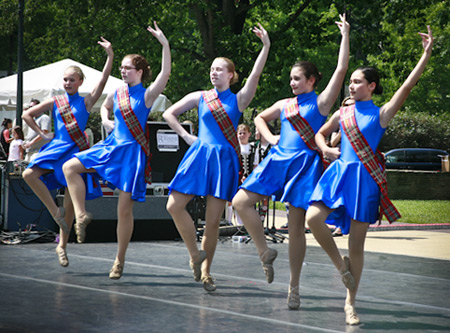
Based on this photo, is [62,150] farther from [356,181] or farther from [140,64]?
[356,181]

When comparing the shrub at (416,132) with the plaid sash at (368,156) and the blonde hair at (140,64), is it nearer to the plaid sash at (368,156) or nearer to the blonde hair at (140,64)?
the blonde hair at (140,64)

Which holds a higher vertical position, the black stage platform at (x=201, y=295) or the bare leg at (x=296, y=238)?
the bare leg at (x=296, y=238)

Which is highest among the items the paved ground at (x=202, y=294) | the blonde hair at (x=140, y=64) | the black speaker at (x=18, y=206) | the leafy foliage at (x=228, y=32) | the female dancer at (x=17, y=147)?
the leafy foliage at (x=228, y=32)

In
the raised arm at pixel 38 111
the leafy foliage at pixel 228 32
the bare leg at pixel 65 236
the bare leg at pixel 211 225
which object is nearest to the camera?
the bare leg at pixel 211 225

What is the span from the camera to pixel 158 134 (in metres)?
13.0

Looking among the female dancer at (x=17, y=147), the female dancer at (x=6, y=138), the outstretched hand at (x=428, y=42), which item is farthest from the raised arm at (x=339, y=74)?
the female dancer at (x=6, y=138)

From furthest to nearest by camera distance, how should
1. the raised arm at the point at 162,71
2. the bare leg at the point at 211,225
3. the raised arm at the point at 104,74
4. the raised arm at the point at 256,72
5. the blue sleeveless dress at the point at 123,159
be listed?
the raised arm at the point at 104,74 → the blue sleeveless dress at the point at 123,159 → the raised arm at the point at 162,71 → the bare leg at the point at 211,225 → the raised arm at the point at 256,72

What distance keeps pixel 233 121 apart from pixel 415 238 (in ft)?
23.2

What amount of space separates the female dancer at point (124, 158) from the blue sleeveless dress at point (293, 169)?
1.53 metres

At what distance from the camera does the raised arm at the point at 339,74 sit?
6.55 m

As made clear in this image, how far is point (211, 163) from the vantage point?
7496 mm

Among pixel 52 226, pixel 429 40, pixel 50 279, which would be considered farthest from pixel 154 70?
pixel 429 40

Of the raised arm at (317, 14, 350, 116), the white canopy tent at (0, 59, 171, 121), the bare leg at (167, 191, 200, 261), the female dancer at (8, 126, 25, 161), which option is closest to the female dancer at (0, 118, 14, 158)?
the white canopy tent at (0, 59, 171, 121)

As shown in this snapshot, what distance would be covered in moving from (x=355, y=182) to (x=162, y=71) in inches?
93.9
